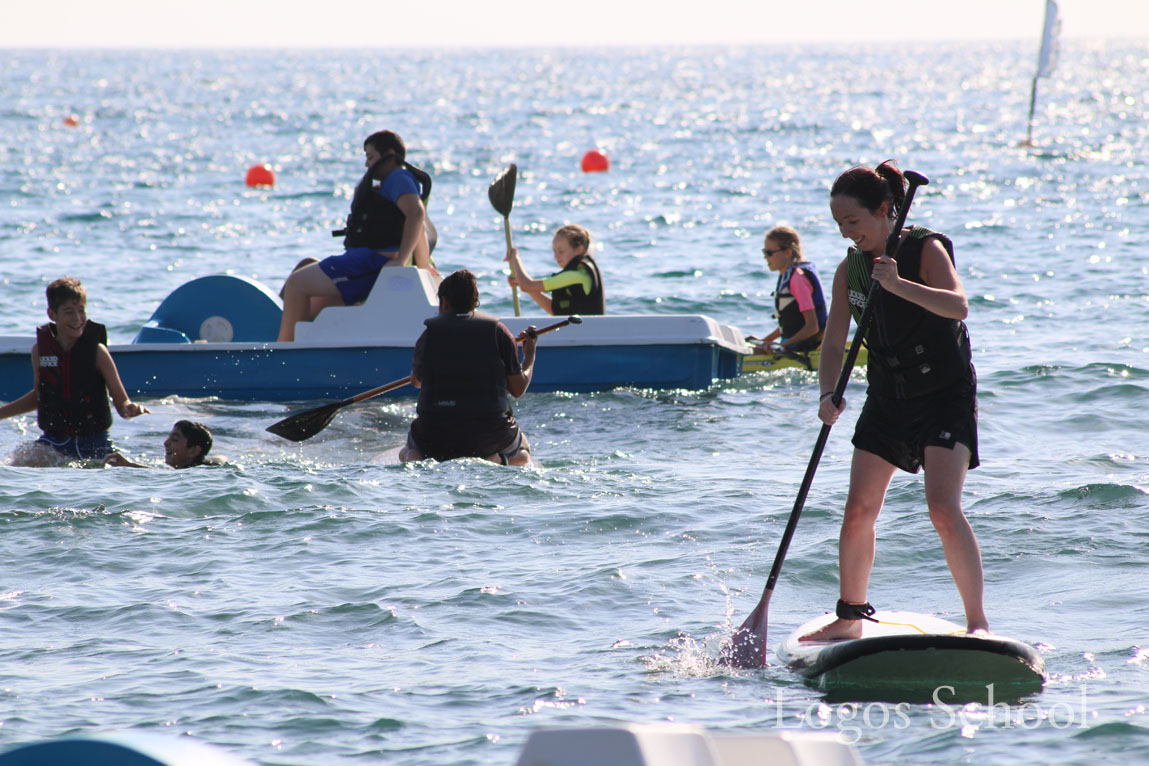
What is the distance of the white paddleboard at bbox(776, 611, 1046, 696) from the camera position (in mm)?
4133

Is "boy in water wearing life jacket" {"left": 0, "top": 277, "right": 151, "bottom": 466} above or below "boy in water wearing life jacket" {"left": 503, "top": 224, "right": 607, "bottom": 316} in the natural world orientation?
below

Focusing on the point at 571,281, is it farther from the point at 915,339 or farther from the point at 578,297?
the point at 915,339

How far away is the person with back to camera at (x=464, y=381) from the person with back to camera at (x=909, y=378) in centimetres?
321

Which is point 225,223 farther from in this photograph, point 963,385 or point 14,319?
point 963,385

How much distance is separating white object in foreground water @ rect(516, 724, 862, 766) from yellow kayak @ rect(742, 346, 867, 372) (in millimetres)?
8268

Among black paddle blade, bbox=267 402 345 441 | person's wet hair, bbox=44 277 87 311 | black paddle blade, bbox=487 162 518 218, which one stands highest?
black paddle blade, bbox=487 162 518 218

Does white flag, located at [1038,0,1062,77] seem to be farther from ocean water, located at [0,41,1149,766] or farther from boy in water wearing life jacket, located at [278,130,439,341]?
boy in water wearing life jacket, located at [278,130,439,341]

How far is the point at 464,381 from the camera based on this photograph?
7.36 metres

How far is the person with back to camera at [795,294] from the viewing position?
10086 millimetres

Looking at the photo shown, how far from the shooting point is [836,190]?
14.0 ft

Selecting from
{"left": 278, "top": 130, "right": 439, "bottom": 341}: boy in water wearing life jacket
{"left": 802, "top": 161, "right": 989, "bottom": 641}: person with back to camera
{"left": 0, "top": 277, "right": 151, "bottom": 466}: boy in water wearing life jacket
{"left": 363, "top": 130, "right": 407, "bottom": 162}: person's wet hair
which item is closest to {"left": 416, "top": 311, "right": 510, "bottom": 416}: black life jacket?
{"left": 0, "top": 277, "right": 151, "bottom": 466}: boy in water wearing life jacket

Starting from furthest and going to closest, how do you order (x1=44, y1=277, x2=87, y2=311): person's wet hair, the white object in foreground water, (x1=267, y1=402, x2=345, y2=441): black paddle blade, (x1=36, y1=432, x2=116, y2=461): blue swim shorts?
1. (x1=267, y1=402, x2=345, y2=441): black paddle blade
2. (x1=36, y1=432, x2=116, y2=461): blue swim shorts
3. (x1=44, y1=277, x2=87, y2=311): person's wet hair
4. the white object in foreground water

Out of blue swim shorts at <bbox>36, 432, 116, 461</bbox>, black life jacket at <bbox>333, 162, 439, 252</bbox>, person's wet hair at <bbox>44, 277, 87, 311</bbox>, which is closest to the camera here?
person's wet hair at <bbox>44, 277, 87, 311</bbox>

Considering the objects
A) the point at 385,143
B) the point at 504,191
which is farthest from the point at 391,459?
the point at 504,191
